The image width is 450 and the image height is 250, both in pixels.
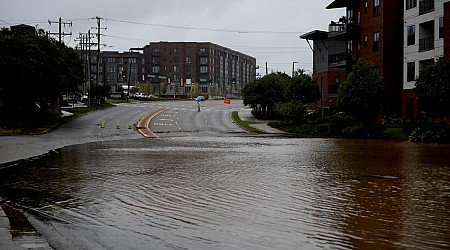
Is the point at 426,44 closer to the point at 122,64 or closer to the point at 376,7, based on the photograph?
the point at 376,7

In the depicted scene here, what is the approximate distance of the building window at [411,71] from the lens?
46281 mm

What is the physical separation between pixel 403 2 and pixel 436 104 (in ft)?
53.7

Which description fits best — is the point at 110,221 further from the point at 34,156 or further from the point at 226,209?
the point at 34,156

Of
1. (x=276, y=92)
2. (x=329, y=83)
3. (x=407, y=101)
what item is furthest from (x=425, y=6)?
(x=276, y=92)

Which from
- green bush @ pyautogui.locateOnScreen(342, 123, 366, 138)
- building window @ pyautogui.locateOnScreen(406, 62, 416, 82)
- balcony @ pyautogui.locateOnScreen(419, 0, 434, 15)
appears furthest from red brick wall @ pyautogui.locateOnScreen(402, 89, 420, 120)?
balcony @ pyautogui.locateOnScreen(419, 0, 434, 15)

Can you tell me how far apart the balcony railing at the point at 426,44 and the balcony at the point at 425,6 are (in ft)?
6.86

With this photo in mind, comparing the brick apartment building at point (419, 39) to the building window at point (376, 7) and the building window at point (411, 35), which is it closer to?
the building window at point (411, 35)

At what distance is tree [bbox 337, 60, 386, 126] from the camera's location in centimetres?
4178

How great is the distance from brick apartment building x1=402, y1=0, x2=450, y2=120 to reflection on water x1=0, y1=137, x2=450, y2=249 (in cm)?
2259

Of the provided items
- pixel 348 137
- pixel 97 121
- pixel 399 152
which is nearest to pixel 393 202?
pixel 399 152

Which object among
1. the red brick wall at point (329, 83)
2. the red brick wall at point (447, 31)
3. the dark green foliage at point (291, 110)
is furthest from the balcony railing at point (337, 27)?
the red brick wall at point (447, 31)

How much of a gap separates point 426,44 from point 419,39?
76 centimetres

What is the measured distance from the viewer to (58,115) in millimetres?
58938

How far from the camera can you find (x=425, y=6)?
45156mm
